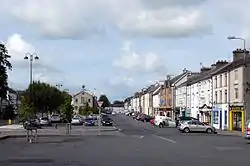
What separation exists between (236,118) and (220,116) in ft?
23.8

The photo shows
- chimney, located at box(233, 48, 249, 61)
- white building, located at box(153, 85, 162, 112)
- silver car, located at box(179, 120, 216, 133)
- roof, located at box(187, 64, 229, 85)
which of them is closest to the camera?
silver car, located at box(179, 120, 216, 133)

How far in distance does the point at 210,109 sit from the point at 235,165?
65854mm

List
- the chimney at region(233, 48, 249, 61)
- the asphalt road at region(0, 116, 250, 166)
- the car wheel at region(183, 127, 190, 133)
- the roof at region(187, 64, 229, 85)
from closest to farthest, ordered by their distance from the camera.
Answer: the asphalt road at region(0, 116, 250, 166) < the car wheel at region(183, 127, 190, 133) < the chimney at region(233, 48, 249, 61) < the roof at region(187, 64, 229, 85)

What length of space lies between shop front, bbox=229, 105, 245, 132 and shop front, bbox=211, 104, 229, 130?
→ 1.77 m

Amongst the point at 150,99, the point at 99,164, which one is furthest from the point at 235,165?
the point at 150,99

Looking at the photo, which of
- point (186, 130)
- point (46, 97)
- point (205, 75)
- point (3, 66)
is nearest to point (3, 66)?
point (3, 66)

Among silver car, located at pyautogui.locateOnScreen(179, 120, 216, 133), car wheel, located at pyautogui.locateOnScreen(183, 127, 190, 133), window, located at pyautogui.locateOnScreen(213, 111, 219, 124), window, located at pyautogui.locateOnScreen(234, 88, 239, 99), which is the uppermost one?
window, located at pyautogui.locateOnScreen(234, 88, 239, 99)

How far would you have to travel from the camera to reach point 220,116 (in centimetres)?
8094

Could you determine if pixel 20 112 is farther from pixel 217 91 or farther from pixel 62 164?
pixel 217 91

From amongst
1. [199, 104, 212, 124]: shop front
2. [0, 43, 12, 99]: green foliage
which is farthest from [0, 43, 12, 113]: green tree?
[199, 104, 212, 124]: shop front

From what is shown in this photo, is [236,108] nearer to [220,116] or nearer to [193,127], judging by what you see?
[193,127]

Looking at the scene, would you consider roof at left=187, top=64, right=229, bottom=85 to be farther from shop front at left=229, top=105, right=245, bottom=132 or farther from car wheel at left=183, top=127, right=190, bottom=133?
car wheel at left=183, top=127, right=190, bottom=133

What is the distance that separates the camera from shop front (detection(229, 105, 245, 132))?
70.9 m

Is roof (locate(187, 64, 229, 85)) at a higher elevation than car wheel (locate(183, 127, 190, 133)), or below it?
higher
